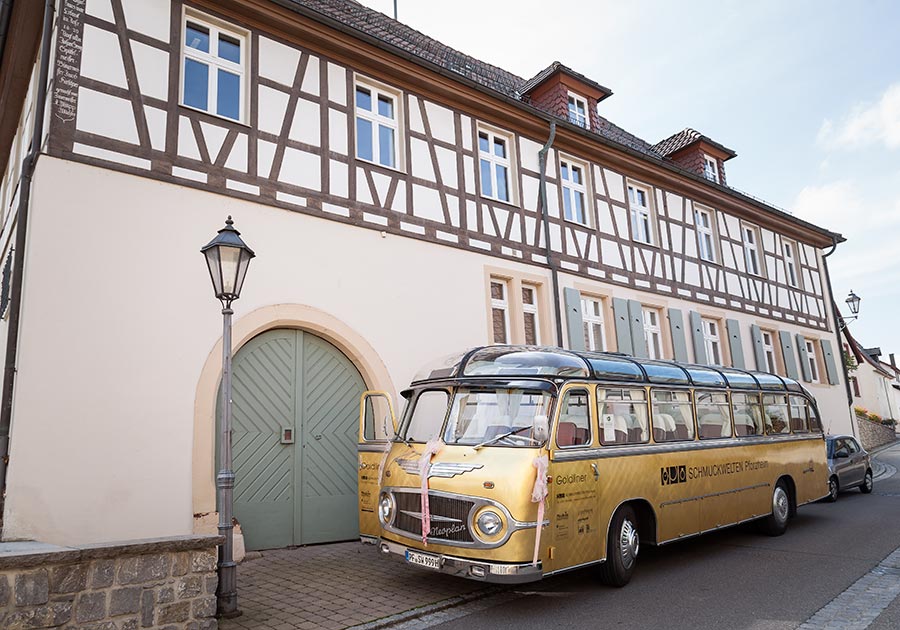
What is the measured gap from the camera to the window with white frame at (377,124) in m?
10.2

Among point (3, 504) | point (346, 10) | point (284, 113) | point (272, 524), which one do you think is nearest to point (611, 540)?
point (272, 524)

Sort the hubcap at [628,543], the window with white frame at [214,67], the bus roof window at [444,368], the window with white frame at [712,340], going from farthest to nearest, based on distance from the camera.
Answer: the window with white frame at [712,340] → the window with white frame at [214,67] → the bus roof window at [444,368] → the hubcap at [628,543]

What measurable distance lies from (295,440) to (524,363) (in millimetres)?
3755

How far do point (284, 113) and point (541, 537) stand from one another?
22.0ft

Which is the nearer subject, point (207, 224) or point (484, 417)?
point (484, 417)

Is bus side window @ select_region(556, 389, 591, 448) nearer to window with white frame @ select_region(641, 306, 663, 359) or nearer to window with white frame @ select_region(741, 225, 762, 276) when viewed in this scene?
window with white frame @ select_region(641, 306, 663, 359)

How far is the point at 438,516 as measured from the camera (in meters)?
5.81

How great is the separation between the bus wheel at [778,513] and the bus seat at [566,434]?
15.4 feet

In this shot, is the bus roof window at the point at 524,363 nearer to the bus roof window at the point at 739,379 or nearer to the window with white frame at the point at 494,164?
the bus roof window at the point at 739,379

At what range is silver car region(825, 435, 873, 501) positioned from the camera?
13.0 metres

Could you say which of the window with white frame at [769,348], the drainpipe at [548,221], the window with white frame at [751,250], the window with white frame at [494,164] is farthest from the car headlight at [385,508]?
the window with white frame at [751,250]

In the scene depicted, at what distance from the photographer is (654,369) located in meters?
7.72

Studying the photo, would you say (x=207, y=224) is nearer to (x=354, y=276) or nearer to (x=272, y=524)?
(x=354, y=276)

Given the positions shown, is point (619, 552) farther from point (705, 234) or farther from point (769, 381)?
point (705, 234)
